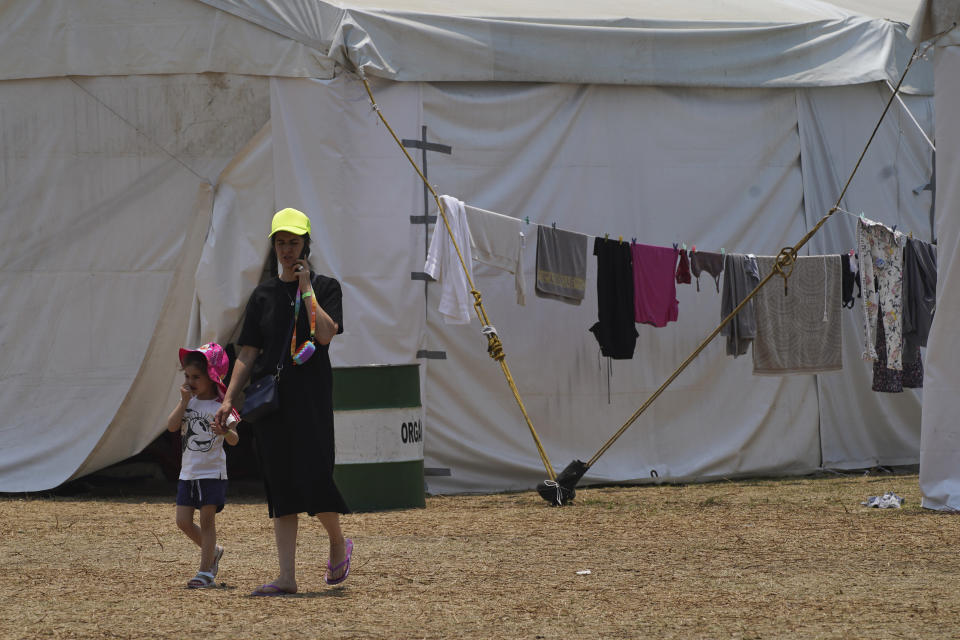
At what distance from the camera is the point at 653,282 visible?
382 inches

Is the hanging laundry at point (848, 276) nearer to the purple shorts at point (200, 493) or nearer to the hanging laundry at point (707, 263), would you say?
the hanging laundry at point (707, 263)

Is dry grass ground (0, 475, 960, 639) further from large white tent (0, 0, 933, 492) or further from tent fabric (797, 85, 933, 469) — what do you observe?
tent fabric (797, 85, 933, 469)

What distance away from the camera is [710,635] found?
13.4ft

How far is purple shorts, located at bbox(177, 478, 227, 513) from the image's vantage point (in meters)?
5.41

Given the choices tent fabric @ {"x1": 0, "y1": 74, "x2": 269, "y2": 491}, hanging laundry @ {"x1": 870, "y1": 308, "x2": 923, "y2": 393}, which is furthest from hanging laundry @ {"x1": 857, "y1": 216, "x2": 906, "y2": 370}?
tent fabric @ {"x1": 0, "y1": 74, "x2": 269, "y2": 491}

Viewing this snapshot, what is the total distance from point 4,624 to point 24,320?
5.34 metres

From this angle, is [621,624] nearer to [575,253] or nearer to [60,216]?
[575,253]

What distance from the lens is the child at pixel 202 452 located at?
5.38m

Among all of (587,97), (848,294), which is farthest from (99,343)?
(848,294)

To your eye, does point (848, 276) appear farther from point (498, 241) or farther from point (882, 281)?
point (498, 241)

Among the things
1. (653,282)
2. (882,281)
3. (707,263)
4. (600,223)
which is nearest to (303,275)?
(653,282)

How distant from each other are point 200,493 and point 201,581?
0.37 m

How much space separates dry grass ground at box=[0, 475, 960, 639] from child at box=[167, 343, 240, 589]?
254 millimetres

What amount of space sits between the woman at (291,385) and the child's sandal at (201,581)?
386mm
